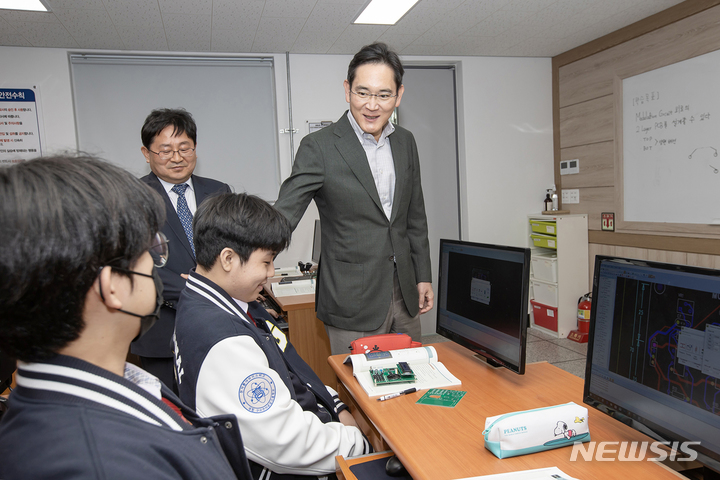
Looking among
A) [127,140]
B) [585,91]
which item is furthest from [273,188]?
[585,91]

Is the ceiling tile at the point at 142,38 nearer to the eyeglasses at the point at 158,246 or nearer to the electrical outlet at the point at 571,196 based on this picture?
the eyeglasses at the point at 158,246

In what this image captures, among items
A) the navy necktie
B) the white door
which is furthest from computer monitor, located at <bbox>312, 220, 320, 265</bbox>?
the navy necktie

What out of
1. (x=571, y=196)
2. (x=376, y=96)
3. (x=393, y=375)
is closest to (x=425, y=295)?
(x=393, y=375)

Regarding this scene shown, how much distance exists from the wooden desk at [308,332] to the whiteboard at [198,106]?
162 cm

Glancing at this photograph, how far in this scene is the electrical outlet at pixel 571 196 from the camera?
14.5 ft

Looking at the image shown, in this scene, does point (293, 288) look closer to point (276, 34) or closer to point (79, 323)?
point (276, 34)

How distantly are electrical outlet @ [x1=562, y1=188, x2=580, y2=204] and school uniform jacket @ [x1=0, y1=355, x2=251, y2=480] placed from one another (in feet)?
14.4

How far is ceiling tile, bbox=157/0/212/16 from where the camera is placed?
295 cm

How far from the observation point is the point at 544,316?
4.38 meters

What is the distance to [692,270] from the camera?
0.88 meters

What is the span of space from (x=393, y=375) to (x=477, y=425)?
0.34 meters

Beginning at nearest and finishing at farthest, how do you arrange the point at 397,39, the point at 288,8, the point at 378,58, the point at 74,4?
the point at 378,58 < the point at 74,4 < the point at 288,8 < the point at 397,39

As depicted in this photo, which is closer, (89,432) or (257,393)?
(89,432)

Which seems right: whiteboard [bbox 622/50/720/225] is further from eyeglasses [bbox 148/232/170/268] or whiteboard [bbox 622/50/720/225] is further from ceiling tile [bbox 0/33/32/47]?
ceiling tile [bbox 0/33/32/47]
